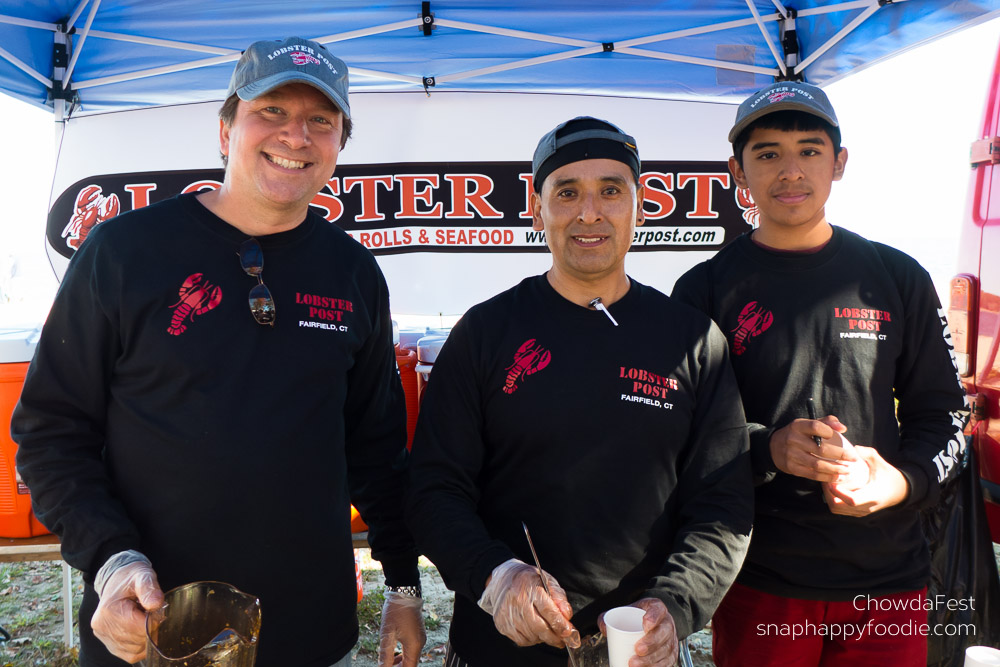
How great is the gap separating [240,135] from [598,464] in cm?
120

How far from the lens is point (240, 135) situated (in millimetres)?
1719

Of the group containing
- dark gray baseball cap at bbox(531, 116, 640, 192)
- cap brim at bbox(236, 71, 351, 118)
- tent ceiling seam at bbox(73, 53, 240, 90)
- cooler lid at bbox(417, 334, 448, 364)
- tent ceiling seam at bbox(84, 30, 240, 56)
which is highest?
tent ceiling seam at bbox(84, 30, 240, 56)

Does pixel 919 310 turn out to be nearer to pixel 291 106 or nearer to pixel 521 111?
pixel 291 106

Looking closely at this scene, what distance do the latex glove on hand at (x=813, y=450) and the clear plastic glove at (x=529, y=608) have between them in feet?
2.33

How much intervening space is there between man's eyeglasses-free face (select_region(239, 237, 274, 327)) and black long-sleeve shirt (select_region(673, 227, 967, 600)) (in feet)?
3.98

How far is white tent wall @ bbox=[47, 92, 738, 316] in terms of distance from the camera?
451 cm

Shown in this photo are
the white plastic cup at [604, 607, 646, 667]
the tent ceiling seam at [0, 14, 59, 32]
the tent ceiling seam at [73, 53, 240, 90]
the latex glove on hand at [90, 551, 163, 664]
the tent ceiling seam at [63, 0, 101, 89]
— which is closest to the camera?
the white plastic cup at [604, 607, 646, 667]

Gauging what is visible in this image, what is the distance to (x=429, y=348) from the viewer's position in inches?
119

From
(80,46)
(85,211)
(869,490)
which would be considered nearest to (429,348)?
(869,490)

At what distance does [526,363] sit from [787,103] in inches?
42.7

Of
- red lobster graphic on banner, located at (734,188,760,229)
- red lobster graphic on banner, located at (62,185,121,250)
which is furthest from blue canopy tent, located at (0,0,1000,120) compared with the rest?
red lobster graphic on banner, located at (734,188,760,229)

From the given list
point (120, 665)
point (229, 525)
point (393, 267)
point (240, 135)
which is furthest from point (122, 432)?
point (393, 267)

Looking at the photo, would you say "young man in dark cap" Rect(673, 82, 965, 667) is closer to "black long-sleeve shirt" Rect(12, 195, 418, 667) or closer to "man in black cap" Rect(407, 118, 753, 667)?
"man in black cap" Rect(407, 118, 753, 667)

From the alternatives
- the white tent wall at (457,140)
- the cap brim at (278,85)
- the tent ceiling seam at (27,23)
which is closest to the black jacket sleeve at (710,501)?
the cap brim at (278,85)
